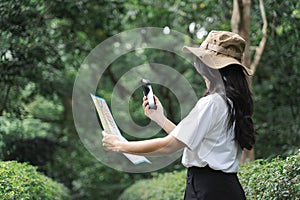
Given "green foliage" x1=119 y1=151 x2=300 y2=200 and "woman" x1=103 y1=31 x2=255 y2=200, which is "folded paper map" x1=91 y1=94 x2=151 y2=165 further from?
"green foliage" x1=119 y1=151 x2=300 y2=200

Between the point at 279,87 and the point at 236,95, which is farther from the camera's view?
the point at 279,87

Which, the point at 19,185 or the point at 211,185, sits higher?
the point at 211,185

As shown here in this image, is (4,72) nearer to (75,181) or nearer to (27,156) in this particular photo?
(27,156)

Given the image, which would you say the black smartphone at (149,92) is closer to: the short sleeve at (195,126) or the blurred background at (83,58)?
the short sleeve at (195,126)

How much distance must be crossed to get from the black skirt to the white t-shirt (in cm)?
4

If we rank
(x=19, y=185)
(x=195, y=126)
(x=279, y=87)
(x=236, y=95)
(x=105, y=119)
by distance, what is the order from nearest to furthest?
(x=195, y=126) → (x=236, y=95) → (x=105, y=119) → (x=19, y=185) → (x=279, y=87)

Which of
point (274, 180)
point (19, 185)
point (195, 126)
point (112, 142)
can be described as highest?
point (195, 126)

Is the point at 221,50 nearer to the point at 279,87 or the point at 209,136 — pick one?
the point at 209,136

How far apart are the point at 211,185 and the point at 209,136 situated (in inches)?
10.3

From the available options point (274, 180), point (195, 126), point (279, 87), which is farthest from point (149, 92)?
point (279, 87)

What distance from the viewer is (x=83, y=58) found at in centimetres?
990

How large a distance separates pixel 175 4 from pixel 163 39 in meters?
1.59

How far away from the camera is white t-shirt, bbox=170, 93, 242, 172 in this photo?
8.36 feet

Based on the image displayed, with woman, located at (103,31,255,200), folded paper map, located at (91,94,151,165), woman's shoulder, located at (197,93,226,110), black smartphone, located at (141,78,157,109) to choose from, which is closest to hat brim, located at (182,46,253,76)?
woman, located at (103,31,255,200)
